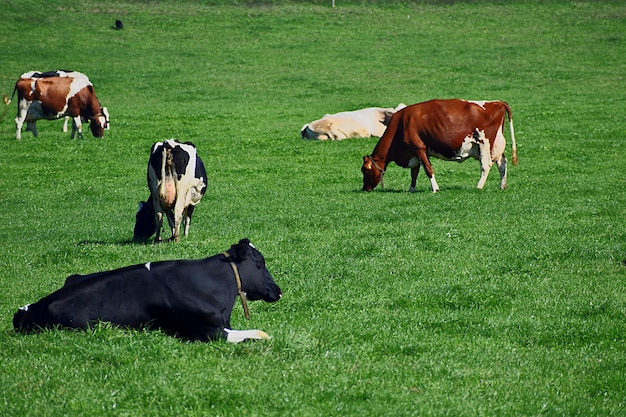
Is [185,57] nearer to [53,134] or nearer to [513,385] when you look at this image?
[53,134]

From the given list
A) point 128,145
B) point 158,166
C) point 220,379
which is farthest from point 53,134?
point 220,379

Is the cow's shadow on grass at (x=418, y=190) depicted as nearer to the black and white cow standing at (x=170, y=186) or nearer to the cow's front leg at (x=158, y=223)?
the black and white cow standing at (x=170, y=186)

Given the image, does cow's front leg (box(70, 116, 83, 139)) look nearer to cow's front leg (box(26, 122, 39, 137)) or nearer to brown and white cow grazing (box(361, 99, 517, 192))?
cow's front leg (box(26, 122, 39, 137))

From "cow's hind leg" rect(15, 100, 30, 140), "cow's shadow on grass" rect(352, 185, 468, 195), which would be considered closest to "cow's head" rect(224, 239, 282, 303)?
"cow's shadow on grass" rect(352, 185, 468, 195)

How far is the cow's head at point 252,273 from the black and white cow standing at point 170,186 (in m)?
6.59

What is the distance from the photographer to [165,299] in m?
9.60

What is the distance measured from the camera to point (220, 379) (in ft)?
26.7

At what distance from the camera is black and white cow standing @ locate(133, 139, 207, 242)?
54.0ft

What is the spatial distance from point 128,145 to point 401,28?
103 feet

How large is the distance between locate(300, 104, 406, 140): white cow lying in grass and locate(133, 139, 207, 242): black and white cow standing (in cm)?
1558

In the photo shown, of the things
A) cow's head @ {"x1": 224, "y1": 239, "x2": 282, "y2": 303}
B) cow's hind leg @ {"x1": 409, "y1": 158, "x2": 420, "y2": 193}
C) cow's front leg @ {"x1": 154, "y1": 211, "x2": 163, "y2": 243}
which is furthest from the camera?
cow's hind leg @ {"x1": 409, "y1": 158, "x2": 420, "y2": 193}

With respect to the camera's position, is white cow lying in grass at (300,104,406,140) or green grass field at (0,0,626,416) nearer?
green grass field at (0,0,626,416)

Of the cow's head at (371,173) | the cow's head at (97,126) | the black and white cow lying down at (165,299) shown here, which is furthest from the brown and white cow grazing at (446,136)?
the black and white cow lying down at (165,299)

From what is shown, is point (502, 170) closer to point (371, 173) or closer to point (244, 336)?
point (371, 173)
